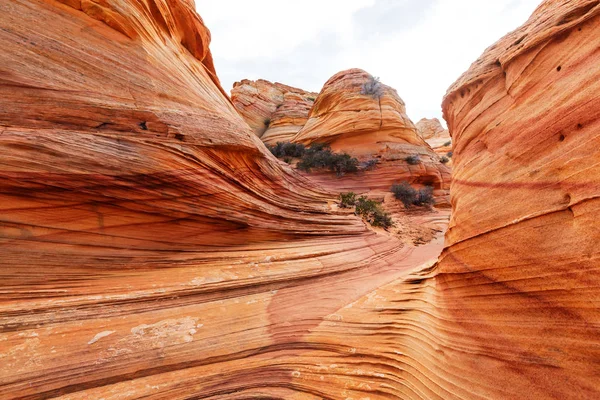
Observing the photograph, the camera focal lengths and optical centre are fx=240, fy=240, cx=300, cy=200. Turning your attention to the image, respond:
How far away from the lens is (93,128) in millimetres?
4391

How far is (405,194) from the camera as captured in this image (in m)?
13.1

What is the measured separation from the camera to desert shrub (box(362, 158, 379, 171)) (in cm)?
1462

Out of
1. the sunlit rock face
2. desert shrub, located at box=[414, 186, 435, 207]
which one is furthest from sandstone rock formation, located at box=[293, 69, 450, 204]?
the sunlit rock face

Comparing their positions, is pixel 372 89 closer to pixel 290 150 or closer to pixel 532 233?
pixel 290 150

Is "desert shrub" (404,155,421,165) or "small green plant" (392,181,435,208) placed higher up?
"desert shrub" (404,155,421,165)

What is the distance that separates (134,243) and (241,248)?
79.7 inches

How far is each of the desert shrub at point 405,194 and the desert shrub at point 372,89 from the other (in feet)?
24.4

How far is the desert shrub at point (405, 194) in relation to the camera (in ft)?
42.8

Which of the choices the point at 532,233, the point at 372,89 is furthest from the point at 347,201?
the point at 372,89

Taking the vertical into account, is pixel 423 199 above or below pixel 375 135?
below

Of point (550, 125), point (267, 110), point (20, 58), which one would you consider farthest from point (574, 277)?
point (267, 110)

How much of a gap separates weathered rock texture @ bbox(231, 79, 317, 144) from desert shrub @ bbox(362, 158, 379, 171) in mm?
7712

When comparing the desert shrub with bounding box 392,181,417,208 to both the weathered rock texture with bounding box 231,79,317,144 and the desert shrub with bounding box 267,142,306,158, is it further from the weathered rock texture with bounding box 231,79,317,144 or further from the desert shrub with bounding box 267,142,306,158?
the weathered rock texture with bounding box 231,79,317,144

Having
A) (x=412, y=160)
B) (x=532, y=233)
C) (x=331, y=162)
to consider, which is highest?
(x=412, y=160)
